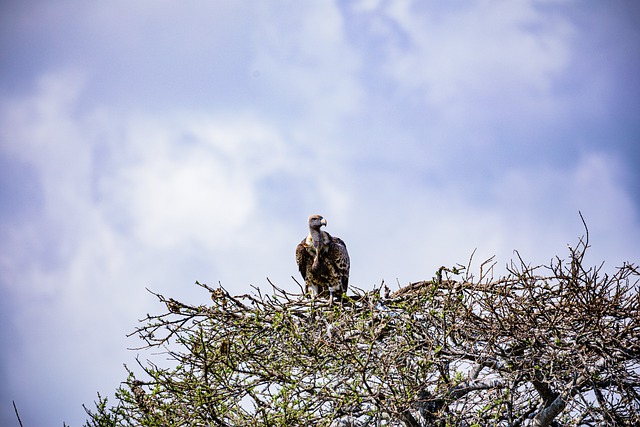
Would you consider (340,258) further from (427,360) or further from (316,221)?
(427,360)

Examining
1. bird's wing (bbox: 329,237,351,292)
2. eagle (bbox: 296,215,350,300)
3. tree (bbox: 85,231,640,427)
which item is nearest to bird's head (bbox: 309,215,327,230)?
eagle (bbox: 296,215,350,300)

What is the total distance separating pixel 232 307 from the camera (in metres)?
5.81

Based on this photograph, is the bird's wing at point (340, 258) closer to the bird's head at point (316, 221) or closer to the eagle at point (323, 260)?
the eagle at point (323, 260)

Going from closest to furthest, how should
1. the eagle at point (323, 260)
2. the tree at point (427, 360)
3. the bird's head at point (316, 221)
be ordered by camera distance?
the tree at point (427, 360), the bird's head at point (316, 221), the eagle at point (323, 260)

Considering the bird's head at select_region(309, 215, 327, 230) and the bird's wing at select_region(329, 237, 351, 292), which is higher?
the bird's head at select_region(309, 215, 327, 230)

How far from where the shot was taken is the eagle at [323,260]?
8.55m

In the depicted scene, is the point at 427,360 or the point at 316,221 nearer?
the point at 427,360

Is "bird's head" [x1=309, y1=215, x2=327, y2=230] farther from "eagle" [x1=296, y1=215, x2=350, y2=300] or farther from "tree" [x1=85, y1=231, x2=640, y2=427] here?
"tree" [x1=85, y1=231, x2=640, y2=427]

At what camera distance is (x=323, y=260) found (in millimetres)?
8539

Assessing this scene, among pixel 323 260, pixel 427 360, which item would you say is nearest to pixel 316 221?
pixel 323 260

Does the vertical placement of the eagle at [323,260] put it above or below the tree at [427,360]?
above

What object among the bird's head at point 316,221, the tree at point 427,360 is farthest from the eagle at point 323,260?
the tree at point 427,360

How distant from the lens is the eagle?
855 cm

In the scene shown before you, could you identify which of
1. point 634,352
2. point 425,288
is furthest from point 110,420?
point 634,352
